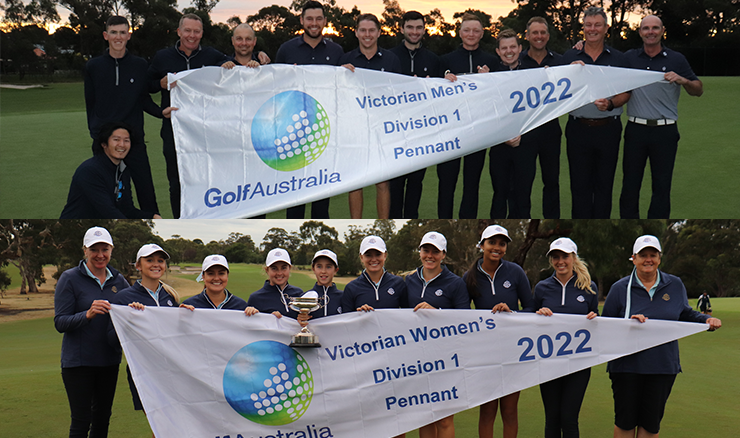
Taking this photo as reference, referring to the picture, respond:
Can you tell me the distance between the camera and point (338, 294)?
19.7 ft

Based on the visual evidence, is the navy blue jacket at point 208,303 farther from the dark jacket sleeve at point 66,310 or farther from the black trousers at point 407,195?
the black trousers at point 407,195

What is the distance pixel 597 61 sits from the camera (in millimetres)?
8102

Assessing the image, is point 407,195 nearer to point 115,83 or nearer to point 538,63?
point 538,63

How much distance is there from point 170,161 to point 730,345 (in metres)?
8.68

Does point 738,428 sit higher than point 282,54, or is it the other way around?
point 282,54

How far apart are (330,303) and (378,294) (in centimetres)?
42

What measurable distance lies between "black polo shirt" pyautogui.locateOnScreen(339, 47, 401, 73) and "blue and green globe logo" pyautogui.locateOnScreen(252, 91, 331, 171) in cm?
79

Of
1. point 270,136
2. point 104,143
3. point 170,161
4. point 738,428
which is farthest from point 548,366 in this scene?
point 170,161

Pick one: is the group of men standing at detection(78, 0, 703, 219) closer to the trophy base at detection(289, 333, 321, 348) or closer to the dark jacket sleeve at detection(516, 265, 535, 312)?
the dark jacket sleeve at detection(516, 265, 535, 312)

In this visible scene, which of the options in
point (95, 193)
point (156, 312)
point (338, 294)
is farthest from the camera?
point (95, 193)

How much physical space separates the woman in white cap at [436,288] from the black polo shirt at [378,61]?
3.03m

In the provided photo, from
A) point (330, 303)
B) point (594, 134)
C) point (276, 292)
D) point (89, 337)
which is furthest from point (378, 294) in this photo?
point (594, 134)

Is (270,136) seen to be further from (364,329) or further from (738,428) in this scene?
(738,428)

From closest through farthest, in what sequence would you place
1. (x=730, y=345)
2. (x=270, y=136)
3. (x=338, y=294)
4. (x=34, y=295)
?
(x=338, y=294)
(x=270, y=136)
(x=730, y=345)
(x=34, y=295)
